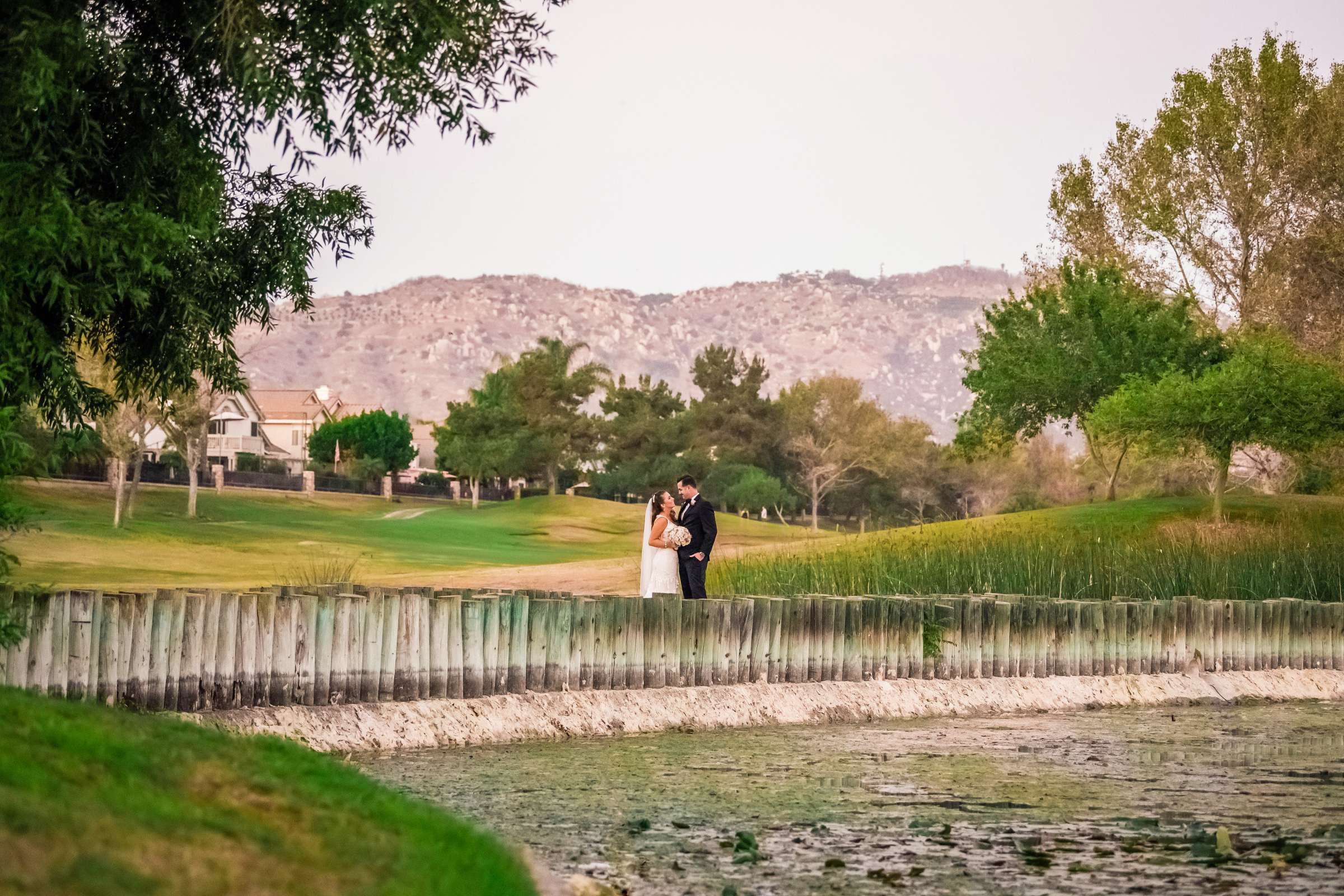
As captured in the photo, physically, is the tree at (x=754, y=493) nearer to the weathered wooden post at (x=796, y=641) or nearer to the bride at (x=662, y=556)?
the bride at (x=662, y=556)

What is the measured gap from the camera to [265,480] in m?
73.6

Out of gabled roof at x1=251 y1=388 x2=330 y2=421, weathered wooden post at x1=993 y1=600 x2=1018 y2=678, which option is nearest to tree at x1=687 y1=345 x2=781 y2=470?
gabled roof at x1=251 y1=388 x2=330 y2=421

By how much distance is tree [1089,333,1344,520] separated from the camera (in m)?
39.7

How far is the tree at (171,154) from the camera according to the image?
11.5 m

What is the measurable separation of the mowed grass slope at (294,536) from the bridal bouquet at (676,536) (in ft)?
53.1

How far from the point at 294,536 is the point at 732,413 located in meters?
51.4

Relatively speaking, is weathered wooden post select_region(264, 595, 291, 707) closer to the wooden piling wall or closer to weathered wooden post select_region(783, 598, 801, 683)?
the wooden piling wall

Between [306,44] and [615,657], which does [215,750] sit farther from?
[615,657]

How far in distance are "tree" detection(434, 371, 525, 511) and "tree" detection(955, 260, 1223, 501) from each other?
38.0 m

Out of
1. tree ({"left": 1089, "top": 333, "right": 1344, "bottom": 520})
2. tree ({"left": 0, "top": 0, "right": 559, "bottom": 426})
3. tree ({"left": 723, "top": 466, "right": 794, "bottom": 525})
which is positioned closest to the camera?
tree ({"left": 0, "top": 0, "right": 559, "bottom": 426})

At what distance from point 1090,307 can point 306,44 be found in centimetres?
4120

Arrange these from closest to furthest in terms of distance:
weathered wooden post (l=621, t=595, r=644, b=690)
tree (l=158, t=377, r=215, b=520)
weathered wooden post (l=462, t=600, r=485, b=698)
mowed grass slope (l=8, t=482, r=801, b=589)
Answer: weathered wooden post (l=462, t=600, r=485, b=698)
weathered wooden post (l=621, t=595, r=644, b=690)
mowed grass slope (l=8, t=482, r=801, b=589)
tree (l=158, t=377, r=215, b=520)

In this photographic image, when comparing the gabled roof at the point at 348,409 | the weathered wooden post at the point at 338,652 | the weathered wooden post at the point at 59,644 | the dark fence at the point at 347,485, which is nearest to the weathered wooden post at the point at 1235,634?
the weathered wooden post at the point at 338,652

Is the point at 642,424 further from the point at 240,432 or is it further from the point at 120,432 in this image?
the point at 120,432
